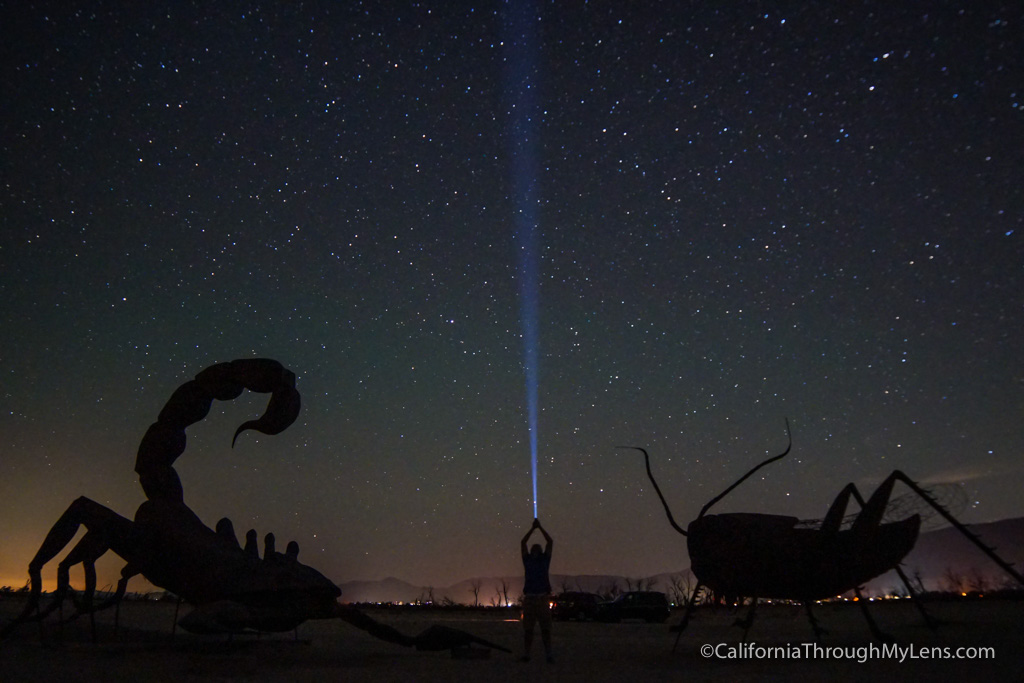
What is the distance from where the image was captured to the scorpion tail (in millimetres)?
6293

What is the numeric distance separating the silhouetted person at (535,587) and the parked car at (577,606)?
1761cm

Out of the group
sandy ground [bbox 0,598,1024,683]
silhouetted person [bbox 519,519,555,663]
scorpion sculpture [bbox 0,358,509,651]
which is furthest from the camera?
silhouetted person [bbox 519,519,555,663]

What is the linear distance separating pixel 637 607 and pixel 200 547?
69.3ft

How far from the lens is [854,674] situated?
6.33 meters

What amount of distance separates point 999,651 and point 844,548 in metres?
3.54

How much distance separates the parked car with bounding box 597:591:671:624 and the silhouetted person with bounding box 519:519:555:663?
670 inches

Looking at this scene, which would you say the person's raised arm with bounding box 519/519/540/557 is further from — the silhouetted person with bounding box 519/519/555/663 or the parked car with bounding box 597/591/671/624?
the parked car with bounding box 597/591/671/624

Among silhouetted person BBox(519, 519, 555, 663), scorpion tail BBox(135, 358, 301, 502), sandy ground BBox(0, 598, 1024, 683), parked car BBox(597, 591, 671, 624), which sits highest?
scorpion tail BBox(135, 358, 301, 502)

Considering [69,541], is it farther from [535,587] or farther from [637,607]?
[637,607]

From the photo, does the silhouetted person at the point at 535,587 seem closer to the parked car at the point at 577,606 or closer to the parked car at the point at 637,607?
the parked car at the point at 637,607

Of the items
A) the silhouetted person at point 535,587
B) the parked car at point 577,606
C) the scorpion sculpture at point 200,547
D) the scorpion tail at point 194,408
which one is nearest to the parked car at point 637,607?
the parked car at point 577,606

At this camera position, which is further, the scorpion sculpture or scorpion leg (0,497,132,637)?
scorpion leg (0,497,132,637)

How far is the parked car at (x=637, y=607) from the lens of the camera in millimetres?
23984

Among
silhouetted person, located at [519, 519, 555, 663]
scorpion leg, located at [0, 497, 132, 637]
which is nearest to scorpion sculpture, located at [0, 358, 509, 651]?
scorpion leg, located at [0, 497, 132, 637]
